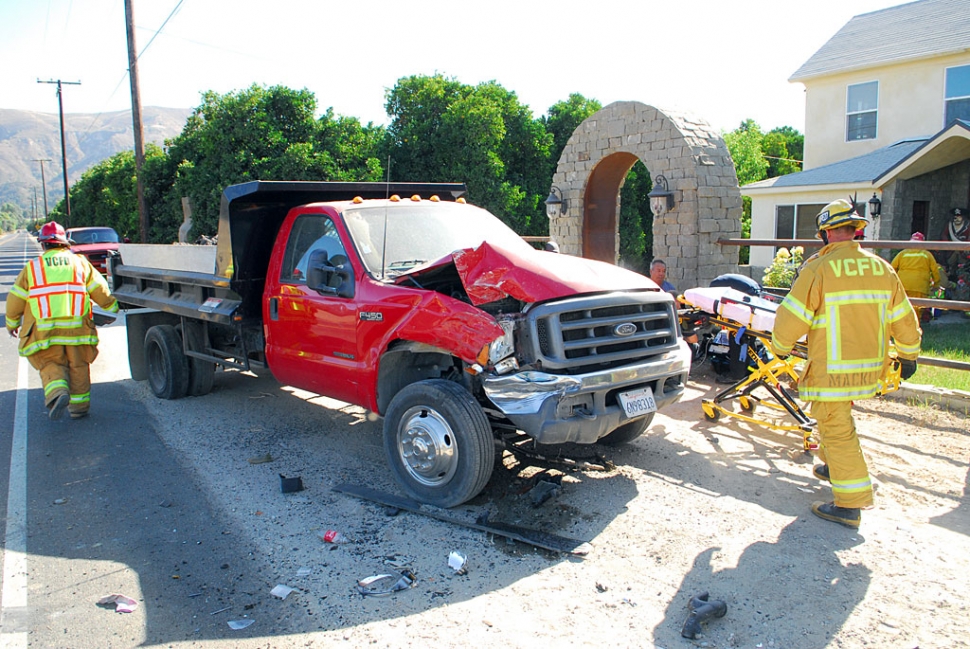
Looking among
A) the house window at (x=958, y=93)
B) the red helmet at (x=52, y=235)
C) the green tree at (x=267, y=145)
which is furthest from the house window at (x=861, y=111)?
the red helmet at (x=52, y=235)

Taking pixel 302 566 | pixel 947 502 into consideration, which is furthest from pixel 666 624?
pixel 947 502

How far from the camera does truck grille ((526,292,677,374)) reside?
4.46 metres

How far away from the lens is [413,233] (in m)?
5.89

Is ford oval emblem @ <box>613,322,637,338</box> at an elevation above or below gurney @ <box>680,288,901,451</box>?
above

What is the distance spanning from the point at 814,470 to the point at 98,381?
327 inches

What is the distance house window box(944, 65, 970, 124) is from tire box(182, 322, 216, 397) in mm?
18461

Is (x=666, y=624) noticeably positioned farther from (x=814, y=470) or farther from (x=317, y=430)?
(x=317, y=430)

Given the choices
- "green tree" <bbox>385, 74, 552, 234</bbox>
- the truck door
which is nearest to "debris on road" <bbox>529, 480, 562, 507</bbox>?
the truck door

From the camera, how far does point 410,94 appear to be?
2123cm

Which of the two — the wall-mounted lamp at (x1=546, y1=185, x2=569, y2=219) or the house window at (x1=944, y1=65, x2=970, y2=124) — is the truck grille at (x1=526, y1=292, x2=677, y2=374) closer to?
the wall-mounted lamp at (x1=546, y1=185, x2=569, y2=219)

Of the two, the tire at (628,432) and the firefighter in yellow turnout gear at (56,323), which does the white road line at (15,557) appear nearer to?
the firefighter in yellow turnout gear at (56,323)

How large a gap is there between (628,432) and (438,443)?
190 cm

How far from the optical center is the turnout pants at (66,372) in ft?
23.2

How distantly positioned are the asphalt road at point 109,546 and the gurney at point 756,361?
4.29 metres
